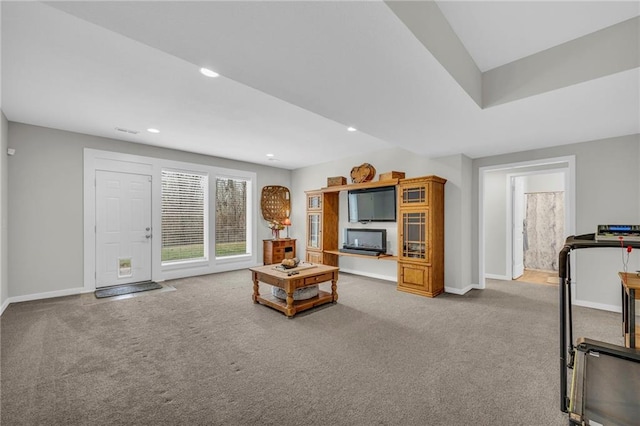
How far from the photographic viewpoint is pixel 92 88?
9.53ft

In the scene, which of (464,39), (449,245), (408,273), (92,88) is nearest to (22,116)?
(92,88)

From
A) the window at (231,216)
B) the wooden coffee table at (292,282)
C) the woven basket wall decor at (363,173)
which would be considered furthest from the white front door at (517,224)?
the window at (231,216)

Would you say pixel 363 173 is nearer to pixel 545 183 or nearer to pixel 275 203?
pixel 275 203

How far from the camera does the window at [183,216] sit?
216 inches

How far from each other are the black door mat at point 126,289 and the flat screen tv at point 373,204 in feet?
12.7

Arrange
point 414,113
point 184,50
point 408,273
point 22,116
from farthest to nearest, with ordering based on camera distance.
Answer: point 408,273 < point 22,116 < point 414,113 < point 184,50

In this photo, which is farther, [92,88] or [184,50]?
[92,88]

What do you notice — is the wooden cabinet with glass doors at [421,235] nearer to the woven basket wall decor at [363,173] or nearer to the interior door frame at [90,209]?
the woven basket wall decor at [363,173]

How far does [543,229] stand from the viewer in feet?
21.3

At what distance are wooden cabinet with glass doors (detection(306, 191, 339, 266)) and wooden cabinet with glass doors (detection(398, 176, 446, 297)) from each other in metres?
1.77

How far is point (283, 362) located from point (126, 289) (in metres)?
3.63

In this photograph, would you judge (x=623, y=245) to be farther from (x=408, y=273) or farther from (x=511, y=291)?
(x=511, y=291)

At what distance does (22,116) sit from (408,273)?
598 cm

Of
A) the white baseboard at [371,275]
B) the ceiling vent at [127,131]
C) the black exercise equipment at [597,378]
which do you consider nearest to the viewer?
the black exercise equipment at [597,378]
